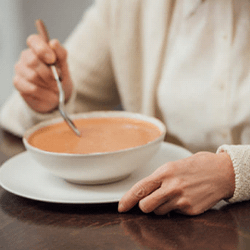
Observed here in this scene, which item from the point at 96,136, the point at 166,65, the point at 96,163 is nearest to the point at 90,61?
the point at 166,65

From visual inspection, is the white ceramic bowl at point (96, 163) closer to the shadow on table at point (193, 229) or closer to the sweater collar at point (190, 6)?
Answer: the shadow on table at point (193, 229)

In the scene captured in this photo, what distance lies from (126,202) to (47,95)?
48 centimetres

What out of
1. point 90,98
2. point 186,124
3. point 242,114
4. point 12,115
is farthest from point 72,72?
point 242,114

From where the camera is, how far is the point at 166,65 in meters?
1.05

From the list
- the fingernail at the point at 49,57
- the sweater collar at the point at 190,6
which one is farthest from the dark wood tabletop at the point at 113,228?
the sweater collar at the point at 190,6

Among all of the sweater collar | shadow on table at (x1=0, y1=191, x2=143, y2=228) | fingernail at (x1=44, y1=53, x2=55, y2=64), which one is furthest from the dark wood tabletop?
the sweater collar

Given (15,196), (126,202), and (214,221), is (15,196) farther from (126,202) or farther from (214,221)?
(214,221)

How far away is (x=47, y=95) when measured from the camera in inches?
37.5

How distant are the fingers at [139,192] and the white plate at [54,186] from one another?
0.02 m

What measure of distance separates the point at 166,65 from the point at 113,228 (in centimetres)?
62

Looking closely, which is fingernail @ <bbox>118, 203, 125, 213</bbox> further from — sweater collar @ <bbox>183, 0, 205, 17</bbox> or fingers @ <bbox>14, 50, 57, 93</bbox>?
sweater collar @ <bbox>183, 0, 205, 17</bbox>

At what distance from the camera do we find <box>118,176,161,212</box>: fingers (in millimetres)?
554

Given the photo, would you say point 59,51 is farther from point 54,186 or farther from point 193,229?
point 193,229

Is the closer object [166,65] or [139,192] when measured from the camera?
[139,192]
